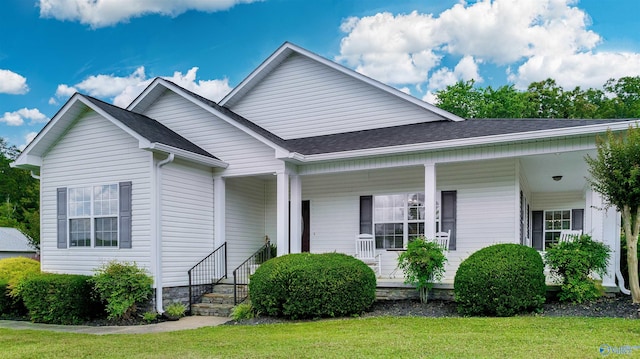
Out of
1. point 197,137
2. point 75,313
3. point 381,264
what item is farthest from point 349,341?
point 197,137

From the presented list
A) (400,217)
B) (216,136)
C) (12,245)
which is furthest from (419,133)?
(12,245)

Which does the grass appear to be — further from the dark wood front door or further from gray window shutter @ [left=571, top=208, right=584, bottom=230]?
gray window shutter @ [left=571, top=208, right=584, bottom=230]

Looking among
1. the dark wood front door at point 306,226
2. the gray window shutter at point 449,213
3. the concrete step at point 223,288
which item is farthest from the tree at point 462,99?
the concrete step at point 223,288

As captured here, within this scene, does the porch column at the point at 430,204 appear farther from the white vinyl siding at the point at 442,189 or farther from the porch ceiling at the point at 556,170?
the porch ceiling at the point at 556,170

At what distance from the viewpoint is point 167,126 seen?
12359 millimetres

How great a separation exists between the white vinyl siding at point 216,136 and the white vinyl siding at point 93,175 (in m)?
1.99

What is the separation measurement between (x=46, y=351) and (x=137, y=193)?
401 cm

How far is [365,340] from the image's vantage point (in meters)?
6.45

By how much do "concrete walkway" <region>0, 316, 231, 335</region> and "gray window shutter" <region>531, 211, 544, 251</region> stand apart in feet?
37.9

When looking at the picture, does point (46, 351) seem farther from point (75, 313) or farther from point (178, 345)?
point (75, 313)

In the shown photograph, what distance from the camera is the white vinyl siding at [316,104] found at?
1297 cm

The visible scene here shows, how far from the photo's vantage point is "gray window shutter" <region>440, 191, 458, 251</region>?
11164 millimetres

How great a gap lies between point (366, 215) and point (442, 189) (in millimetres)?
2059

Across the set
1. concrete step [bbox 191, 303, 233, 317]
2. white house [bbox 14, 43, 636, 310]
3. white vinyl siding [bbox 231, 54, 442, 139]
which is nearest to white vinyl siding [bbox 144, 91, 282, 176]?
white house [bbox 14, 43, 636, 310]
